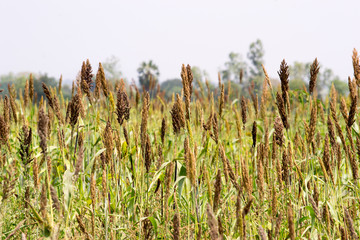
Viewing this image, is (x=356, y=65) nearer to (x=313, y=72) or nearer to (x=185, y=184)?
(x=313, y=72)

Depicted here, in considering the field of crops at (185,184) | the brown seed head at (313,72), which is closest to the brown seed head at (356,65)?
the field of crops at (185,184)

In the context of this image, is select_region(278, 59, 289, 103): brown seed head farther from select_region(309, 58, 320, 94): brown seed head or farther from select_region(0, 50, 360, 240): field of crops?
select_region(309, 58, 320, 94): brown seed head

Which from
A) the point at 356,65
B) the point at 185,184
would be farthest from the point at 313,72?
the point at 185,184

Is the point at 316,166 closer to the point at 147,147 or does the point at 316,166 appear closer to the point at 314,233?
the point at 314,233

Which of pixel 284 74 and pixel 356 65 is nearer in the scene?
pixel 284 74

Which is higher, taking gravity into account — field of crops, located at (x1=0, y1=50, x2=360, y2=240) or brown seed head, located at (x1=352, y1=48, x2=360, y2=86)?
brown seed head, located at (x1=352, y1=48, x2=360, y2=86)

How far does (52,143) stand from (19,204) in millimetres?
1351

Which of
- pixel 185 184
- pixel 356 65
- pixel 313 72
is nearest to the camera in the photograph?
pixel 313 72

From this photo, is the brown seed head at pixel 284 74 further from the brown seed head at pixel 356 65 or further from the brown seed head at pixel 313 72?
the brown seed head at pixel 356 65

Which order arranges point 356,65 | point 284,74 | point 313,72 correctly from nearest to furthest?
point 284,74 → point 313,72 → point 356,65

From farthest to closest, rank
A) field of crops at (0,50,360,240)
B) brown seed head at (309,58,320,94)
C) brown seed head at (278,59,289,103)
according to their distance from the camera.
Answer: brown seed head at (309,58,320,94) → brown seed head at (278,59,289,103) → field of crops at (0,50,360,240)

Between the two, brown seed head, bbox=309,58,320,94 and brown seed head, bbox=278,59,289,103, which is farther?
brown seed head, bbox=309,58,320,94

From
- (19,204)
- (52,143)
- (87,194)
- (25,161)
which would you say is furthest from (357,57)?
(52,143)

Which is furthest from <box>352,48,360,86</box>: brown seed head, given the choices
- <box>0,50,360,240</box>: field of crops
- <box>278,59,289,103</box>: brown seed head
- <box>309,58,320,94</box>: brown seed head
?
<box>278,59,289,103</box>: brown seed head
